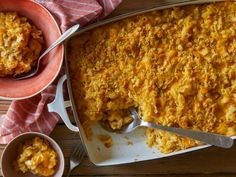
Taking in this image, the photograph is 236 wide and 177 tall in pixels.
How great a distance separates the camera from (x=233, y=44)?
150cm

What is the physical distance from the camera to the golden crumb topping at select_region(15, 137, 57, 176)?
4.97 feet

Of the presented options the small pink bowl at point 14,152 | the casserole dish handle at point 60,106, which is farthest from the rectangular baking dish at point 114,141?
the small pink bowl at point 14,152

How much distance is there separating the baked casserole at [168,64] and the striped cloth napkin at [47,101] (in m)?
0.07

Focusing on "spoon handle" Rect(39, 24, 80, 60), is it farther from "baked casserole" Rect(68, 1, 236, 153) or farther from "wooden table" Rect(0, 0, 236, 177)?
"wooden table" Rect(0, 0, 236, 177)

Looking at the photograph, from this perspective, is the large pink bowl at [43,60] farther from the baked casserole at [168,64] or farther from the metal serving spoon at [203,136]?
the metal serving spoon at [203,136]

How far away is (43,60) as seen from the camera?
1506 millimetres

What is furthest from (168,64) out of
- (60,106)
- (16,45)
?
(16,45)

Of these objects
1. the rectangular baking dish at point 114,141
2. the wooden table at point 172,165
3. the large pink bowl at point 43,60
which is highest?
the large pink bowl at point 43,60

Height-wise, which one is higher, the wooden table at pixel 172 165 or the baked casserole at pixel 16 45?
the baked casserole at pixel 16 45

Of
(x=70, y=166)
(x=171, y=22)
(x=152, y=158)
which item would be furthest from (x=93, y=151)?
(x=171, y=22)

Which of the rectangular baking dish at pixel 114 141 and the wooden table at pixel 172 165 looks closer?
the rectangular baking dish at pixel 114 141

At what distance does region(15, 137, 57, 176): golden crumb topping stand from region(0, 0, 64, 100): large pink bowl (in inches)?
6.9

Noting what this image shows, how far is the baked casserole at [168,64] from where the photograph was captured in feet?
4.87

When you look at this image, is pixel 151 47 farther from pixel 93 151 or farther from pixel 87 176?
pixel 87 176
